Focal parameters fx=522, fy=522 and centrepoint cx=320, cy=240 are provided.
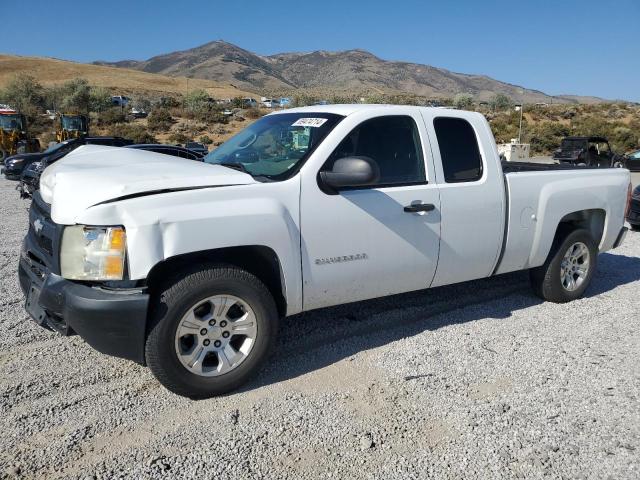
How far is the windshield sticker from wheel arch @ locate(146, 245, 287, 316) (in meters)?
1.12

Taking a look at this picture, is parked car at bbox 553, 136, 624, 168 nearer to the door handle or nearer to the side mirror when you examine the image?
the door handle

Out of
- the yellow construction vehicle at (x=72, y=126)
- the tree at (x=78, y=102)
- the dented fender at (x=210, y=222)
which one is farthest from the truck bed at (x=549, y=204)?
the tree at (x=78, y=102)

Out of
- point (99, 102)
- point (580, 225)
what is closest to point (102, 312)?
point (580, 225)

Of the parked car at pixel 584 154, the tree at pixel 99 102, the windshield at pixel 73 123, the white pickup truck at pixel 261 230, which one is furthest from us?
the tree at pixel 99 102

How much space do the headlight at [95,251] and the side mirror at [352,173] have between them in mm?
1404

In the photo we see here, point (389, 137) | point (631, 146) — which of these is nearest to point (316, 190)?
point (389, 137)

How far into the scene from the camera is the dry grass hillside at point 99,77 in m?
81.9

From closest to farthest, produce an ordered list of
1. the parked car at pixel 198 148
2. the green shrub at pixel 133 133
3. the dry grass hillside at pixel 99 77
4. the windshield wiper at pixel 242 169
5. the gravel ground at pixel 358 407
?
the gravel ground at pixel 358 407 < the windshield wiper at pixel 242 169 < the parked car at pixel 198 148 < the green shrub at pixel 133 133 < the dry grass hillside at pixel 99 77

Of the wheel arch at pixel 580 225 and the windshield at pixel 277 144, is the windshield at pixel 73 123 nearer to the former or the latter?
the windshield at pixel 277 144

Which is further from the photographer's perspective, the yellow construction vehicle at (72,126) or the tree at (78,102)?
the tree at (78,102)

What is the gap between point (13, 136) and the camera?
901 inches

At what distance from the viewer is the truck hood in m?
3.07

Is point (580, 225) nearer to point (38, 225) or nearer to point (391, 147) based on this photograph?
point (391, 147)

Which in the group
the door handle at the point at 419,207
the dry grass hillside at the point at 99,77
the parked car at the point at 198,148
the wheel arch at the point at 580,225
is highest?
the dry grass hillside at the point at 99,77
